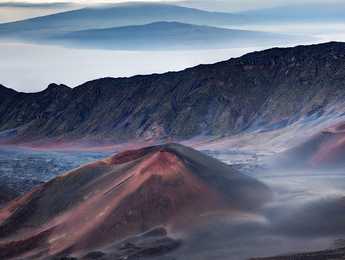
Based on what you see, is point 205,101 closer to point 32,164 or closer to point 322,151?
point 32,164

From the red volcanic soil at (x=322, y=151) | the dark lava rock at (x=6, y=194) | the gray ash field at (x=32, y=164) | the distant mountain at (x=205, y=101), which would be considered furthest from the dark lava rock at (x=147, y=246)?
the distant mountain at (x=205, y=101)

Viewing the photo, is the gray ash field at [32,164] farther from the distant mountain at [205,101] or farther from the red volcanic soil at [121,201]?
the red volcanic soil at [121,201]

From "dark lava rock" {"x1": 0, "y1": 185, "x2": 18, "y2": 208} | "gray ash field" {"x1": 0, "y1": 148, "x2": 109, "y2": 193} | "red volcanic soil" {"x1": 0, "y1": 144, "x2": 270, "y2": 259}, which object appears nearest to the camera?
"red volcanic soil" {"x1": 0, "y1": 144, "x2": 270, "y2": 259}

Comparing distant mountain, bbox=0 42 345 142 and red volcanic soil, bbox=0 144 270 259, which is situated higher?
distant mountain, bbox=0 42 345 142

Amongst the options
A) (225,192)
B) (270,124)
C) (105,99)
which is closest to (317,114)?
(270,124)

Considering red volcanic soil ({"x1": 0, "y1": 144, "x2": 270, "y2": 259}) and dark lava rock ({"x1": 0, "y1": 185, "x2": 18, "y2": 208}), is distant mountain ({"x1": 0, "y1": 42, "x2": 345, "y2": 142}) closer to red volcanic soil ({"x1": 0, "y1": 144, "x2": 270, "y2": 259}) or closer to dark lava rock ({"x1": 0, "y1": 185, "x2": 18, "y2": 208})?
dark lava rock ({"x1": 0, "y1": 185, "x2": 18, "y2": 208})

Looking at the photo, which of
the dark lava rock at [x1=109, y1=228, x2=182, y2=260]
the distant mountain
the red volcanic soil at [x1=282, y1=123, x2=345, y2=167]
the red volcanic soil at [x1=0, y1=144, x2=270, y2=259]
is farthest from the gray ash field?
the dark lava rock at [x1=109, y1=228, x2=182, y2=260]
